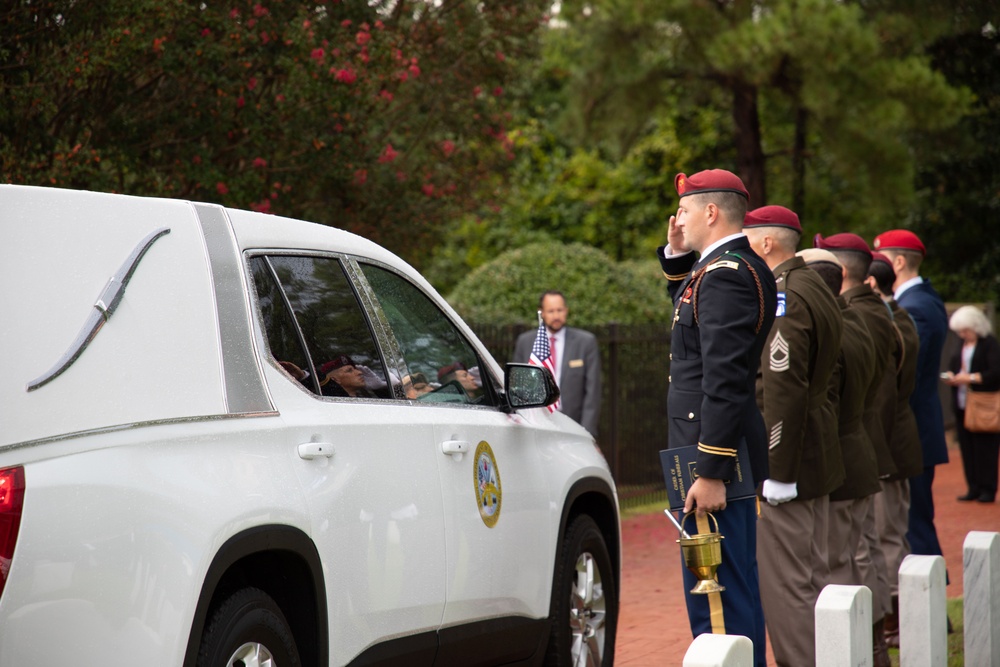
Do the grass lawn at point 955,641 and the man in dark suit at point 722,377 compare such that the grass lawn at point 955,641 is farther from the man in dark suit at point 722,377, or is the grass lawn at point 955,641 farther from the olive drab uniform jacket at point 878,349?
the man in dark suit at point 722,377

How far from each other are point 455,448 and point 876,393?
131 inches

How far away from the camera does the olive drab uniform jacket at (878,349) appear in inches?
278

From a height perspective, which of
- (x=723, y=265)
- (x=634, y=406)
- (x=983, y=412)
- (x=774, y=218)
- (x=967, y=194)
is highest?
(x=967, y=194)

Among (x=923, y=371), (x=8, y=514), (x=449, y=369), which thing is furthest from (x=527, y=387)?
(x=923, y=371)

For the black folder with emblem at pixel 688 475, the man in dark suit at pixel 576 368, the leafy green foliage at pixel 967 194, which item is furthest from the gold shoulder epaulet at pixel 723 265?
the leafy green foliage at pixel 967 194

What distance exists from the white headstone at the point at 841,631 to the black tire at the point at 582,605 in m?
1.83

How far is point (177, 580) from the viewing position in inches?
129

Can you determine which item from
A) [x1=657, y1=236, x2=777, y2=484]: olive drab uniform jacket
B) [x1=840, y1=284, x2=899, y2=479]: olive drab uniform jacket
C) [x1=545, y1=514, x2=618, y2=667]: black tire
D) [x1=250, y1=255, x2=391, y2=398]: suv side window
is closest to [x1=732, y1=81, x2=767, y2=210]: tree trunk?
[x1=840, y1=284, x2=899, y2=479]: olive drab uniform jacket

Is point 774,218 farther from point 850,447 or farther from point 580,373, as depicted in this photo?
point 580,373

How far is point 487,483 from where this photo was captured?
4.89 meters

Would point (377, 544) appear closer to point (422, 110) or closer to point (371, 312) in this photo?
point (371, 312)

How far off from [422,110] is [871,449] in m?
5.03

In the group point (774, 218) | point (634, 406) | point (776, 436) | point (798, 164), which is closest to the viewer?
point (776, 436)

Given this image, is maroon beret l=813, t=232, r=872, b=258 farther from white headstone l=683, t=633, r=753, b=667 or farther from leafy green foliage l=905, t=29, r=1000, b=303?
leafy green foliage l=905, t=29, r=1000, b=303
